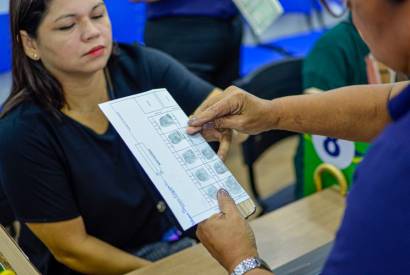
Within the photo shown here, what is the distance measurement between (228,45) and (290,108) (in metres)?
1.18

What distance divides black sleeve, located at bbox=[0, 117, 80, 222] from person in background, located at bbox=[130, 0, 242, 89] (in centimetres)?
82

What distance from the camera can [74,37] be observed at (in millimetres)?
1186

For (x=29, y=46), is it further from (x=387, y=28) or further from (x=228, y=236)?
(x=387, y=28)

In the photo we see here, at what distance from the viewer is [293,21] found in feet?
11.3

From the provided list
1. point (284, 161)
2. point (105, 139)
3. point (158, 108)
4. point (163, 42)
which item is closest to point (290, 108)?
point (158, 108)

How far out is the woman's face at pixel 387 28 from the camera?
1.94ft

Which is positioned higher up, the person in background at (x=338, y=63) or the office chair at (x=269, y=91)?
the person in background at (x=338, y=63)

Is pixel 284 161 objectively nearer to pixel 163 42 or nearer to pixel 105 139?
pixel 163 42

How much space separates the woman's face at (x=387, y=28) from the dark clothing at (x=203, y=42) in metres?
1.33

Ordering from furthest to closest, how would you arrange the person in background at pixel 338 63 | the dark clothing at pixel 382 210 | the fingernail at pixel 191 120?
1. the person in background at pixel 338 63
2. the fingernail at pixel 191 120
3. the dark clothing at pixel 382 210

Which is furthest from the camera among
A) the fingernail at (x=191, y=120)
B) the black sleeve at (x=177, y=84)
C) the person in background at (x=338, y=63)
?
the person in background at (x=338, y=63)

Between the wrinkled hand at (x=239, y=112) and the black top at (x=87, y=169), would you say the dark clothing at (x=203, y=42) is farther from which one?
the wrinkled hand at (x=239, y=112)

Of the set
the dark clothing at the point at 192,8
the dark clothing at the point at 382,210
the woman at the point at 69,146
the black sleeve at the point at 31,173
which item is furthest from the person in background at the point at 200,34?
the dark clothing at the point at 382,210

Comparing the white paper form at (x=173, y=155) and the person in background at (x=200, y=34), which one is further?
the person in background at (x=200, y=34)
